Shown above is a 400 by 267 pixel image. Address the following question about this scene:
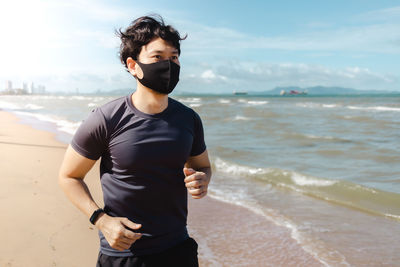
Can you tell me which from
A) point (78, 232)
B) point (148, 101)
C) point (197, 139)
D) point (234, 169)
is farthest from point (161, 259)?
point (234, 169)

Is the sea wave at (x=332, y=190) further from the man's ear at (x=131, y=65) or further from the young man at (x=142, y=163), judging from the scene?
the man's ear at (x=131, y=65)

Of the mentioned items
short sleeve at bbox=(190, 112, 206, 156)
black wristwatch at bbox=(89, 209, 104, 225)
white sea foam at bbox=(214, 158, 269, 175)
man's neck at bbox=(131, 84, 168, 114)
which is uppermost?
man's neck at bbox=(131, 84, 168, 114)

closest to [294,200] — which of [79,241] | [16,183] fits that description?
[79,241]

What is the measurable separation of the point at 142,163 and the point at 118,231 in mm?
348

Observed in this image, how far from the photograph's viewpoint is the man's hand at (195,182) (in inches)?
78.2

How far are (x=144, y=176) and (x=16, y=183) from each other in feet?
18.5

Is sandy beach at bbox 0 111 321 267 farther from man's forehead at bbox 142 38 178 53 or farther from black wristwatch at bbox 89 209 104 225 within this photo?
man's forehead at bbox 142 38 178 53

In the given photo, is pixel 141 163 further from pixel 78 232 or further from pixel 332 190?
pixel 332 190

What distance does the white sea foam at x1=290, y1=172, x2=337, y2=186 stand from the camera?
848 centimetres

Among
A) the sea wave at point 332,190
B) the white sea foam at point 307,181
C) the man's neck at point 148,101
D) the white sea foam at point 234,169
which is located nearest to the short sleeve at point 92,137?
the man's neck at point 148,101

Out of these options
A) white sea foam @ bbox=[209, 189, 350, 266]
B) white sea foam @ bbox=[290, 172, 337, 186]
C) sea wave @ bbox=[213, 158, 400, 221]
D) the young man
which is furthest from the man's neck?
white sea foam @ bbox=[290, 172, 337, 186]

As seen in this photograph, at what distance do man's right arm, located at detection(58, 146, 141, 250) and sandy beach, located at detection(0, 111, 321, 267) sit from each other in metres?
2.48

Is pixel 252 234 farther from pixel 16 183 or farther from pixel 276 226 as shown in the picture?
pixel 16 183

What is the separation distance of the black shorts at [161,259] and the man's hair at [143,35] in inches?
42.2
